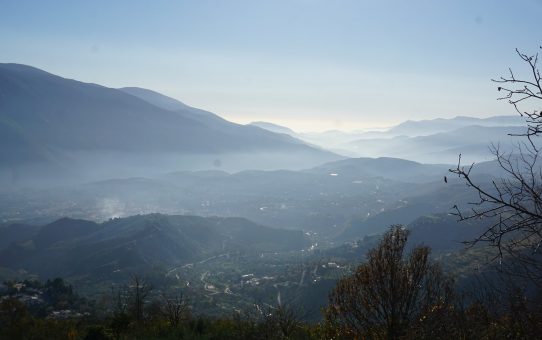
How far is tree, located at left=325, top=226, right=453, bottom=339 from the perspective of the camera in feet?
31.7

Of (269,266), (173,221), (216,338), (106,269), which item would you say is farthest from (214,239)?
(216,338)

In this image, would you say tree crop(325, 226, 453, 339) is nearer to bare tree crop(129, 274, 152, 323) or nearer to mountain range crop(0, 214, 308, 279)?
bare tree crop(129, 274, 152, 323)

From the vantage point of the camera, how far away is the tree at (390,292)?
9648 millimetres

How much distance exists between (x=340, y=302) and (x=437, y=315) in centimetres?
290

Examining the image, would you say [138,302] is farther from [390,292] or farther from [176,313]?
[390,292]

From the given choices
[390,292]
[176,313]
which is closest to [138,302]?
[176,313]

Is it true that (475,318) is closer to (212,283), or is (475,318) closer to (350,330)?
(350,330)

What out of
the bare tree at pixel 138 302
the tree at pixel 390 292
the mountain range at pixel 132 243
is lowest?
the mountain range at pixel 132 243

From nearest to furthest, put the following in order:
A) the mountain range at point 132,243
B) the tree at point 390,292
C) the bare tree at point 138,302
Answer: the tree at point 390,292 < the bare tree at point 138,302 < the mountain range at point 132,243

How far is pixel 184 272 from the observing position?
4587 inches

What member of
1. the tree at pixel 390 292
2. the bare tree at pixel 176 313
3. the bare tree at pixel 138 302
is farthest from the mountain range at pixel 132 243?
the tree at pixel 390 292

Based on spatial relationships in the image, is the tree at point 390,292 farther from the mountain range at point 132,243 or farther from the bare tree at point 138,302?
the mountain range at point 132,243

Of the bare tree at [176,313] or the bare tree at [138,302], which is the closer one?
the bare tree at [176,313]

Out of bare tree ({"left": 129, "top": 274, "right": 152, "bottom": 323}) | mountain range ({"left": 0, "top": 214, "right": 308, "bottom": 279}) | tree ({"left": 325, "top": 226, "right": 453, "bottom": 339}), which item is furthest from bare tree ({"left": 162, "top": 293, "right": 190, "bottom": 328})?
mountain range ({"left": 0, "top": 214, "right": 308, "bottom": 279})
